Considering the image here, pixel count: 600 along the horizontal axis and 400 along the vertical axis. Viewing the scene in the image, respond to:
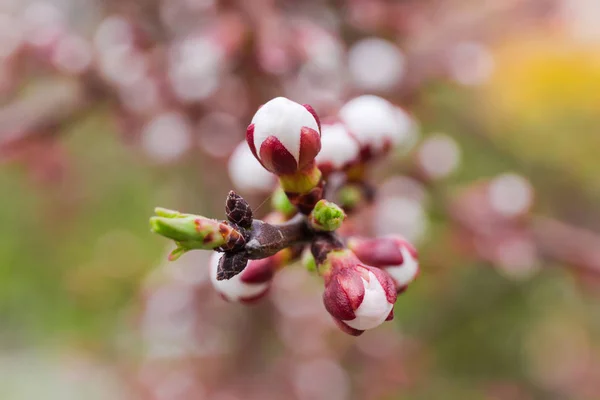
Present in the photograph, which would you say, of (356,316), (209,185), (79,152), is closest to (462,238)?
(209,185)

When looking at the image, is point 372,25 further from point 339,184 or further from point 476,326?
point 476,326

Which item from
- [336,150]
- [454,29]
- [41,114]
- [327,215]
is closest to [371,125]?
[336,150]

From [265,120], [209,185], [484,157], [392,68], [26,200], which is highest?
[265,120]

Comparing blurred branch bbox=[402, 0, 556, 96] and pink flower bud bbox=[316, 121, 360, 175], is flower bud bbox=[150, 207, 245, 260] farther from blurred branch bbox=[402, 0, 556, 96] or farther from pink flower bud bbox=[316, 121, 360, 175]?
blurred branch bbox=[402, 0, 556, 96]

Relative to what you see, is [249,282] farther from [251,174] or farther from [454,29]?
[454,29]

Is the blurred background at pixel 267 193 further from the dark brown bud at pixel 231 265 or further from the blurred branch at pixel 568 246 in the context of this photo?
the dark brown bud at pixel 231 265

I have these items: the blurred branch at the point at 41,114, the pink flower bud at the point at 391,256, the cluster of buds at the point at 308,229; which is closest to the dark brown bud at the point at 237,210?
the cluster of buds at the point at 308,229
